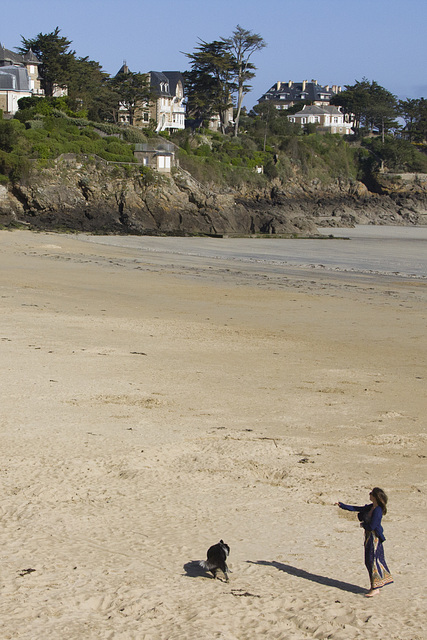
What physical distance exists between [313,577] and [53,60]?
70.0m

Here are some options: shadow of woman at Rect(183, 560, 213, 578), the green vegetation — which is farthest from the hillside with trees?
shadow of woman at Rect(183, 560, 213, 578)

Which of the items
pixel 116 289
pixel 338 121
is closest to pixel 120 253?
pixel 116 289

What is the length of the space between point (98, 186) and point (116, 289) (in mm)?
26706

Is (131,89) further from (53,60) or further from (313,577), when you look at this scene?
(313,577)

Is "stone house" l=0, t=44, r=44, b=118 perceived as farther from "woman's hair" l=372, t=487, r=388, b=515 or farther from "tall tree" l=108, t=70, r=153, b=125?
Result: "woman's hair" l=372, t=487, r=388, b=515

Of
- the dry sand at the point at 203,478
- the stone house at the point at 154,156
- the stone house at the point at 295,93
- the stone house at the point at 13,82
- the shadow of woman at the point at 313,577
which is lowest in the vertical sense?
the shadow of woman at the point at 313,577

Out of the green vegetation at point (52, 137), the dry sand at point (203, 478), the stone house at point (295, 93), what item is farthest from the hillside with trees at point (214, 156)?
the dry sand at point (203, 478)

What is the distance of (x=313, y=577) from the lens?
15.1 feet

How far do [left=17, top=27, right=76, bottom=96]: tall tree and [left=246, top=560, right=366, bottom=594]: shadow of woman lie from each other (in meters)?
68.6

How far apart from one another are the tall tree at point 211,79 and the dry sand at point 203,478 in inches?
2564

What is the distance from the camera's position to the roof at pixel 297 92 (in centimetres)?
12331

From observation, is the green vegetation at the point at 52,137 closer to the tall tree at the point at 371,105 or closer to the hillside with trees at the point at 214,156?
the hillside with trees at the point at 214,156

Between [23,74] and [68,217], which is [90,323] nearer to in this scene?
[68,217]

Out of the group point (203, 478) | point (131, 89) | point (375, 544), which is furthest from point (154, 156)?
point (375, 544)
